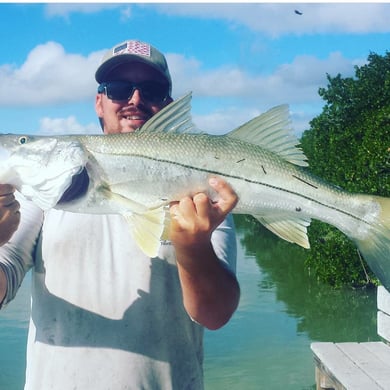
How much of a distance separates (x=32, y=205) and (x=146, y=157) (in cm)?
65

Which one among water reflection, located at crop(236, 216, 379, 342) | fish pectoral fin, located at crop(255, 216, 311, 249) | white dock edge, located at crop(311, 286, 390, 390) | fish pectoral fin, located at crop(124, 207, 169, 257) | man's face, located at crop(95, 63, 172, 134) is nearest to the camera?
fish pectoral fin, located at crop(124, 207, 169, 257)

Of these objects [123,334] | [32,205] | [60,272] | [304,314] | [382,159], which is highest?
[382,159]

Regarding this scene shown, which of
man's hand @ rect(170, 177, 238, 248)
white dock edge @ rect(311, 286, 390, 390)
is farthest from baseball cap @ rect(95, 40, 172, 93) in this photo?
white dock edge @ rect(311, 286, 390, 390)

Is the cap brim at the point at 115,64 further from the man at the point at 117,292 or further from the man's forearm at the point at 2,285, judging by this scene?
the man's forearm at the point at 2,285

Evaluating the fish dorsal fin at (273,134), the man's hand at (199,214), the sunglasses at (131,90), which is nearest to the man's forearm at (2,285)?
the man's hand at (199,214)

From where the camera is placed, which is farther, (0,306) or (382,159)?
Answer: (382,159)

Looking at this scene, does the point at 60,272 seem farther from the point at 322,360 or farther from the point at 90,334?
the point at 322,360

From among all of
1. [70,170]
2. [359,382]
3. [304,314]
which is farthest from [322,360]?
[304,314]

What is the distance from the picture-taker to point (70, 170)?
250 centimetres

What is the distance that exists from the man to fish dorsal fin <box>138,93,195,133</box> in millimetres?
274

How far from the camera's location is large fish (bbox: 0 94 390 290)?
98.0 inches

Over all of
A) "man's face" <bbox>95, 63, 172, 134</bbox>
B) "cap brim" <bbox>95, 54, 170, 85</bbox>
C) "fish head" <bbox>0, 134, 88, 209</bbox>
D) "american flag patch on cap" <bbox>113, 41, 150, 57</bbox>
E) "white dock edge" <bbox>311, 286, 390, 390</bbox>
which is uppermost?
"american flag patch on cap" <bbox>113, 41, 150, 57</bbox>

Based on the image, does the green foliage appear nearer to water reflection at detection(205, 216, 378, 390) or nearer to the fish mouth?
water reflection at detection(205, 216, 378, 390)

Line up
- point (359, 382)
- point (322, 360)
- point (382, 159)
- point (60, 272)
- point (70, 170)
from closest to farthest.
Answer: point (70, 170)
point (60, 272)
point (359, 382)
point (322, 360)
point (382, 159)
